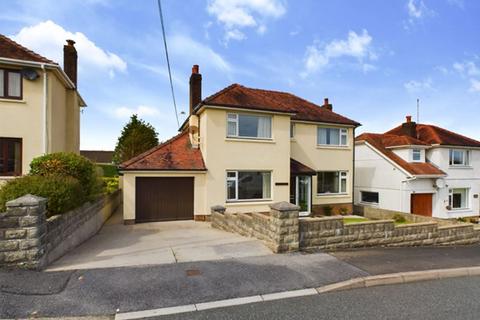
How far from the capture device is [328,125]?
55.5 feet

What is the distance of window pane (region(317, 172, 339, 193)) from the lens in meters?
16.8

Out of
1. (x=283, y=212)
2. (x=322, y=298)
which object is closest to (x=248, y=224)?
(x=283, y=212)

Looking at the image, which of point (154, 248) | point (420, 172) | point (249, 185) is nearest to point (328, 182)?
point (249, 185)

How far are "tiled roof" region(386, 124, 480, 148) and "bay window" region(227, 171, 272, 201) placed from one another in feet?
47.8

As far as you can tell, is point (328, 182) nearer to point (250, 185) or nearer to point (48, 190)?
point (250, 185)

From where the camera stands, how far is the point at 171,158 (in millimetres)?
13398

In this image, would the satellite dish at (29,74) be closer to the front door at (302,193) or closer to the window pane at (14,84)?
the window pane at (14,84)

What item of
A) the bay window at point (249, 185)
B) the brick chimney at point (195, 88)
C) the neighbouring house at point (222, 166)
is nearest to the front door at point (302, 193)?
the neighbouring house at point (222, 166)

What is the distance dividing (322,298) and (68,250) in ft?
20.8

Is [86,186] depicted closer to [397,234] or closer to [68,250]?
[68,250]

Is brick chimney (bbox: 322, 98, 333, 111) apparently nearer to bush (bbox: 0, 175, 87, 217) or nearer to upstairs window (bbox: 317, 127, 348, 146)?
upstairs window (bbox: 317, 127, 348, 146)

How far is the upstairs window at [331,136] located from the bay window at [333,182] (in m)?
1.84

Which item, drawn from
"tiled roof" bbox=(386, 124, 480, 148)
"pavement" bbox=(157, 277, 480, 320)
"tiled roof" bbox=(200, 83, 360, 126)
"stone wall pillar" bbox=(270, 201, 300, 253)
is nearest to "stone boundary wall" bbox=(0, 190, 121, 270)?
"pavement" bbox=(157, 277, 480, 320)

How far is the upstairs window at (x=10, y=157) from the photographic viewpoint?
11680 mm
